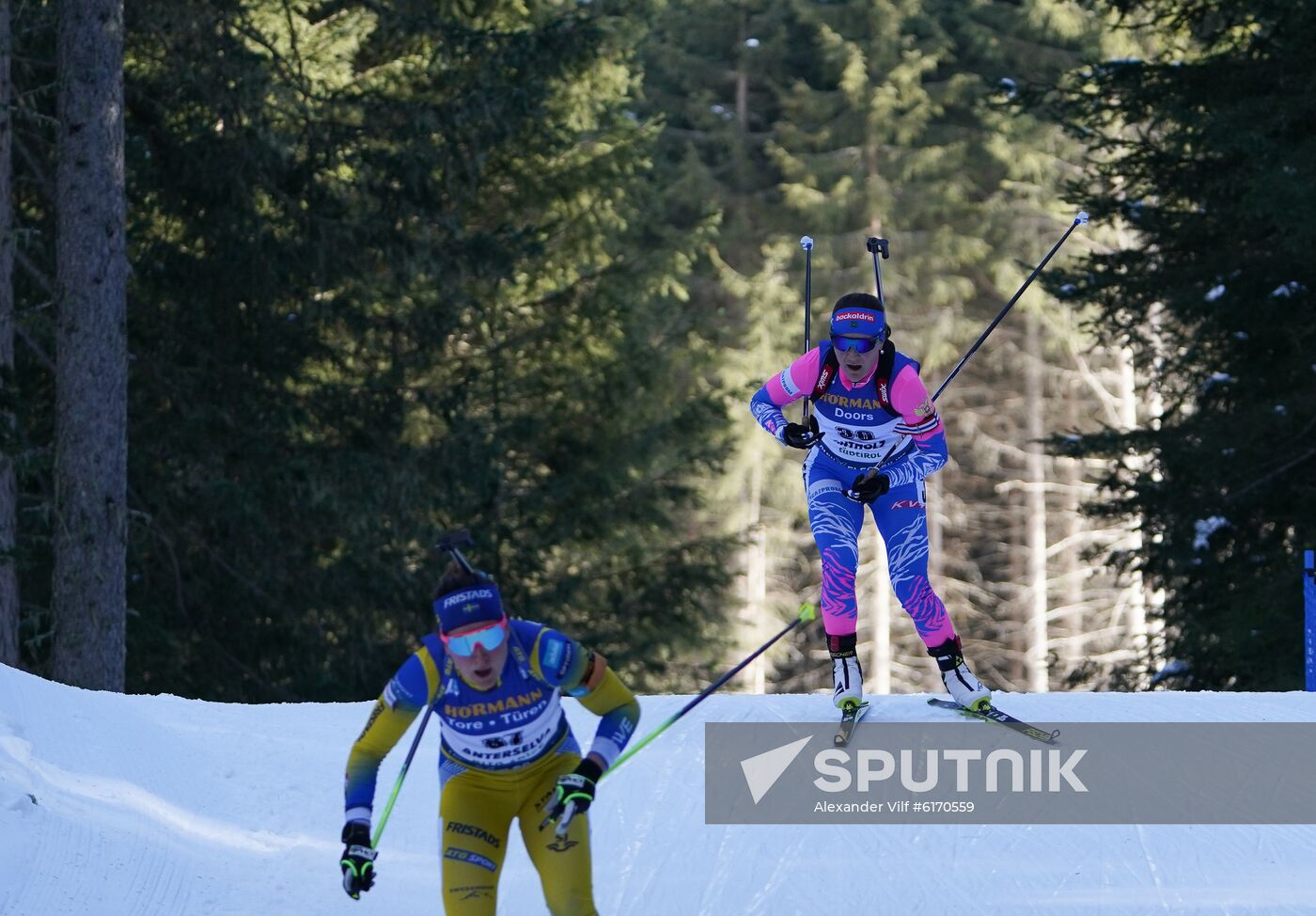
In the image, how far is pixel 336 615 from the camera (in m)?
16.9

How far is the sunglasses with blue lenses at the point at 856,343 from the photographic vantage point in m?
7.70

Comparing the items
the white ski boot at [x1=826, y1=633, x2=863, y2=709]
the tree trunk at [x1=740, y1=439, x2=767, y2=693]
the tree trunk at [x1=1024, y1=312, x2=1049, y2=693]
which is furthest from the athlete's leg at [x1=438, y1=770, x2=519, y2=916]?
the tree trunk at [x1=1024, y1=312, x2=1049, y2=693]

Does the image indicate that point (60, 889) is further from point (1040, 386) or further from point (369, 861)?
point (1040, 386)

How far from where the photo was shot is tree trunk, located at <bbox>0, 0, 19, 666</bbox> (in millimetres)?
12859

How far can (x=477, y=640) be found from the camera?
5297 millimetres

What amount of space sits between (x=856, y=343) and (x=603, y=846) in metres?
2.49

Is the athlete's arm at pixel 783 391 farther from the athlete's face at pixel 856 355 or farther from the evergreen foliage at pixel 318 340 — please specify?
the evergreen foliage at pixel 318 340

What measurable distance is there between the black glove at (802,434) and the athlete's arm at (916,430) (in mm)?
354

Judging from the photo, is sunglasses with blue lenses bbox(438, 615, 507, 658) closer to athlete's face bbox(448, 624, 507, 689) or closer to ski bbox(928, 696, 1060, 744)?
athlete's face bbox(448, 624, 507, 689)

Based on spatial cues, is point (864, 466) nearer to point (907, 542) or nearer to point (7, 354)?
point (907, 542)

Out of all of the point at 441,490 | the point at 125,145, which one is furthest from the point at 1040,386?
the point at 125,145

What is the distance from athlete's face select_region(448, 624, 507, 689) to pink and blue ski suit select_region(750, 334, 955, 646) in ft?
9.41

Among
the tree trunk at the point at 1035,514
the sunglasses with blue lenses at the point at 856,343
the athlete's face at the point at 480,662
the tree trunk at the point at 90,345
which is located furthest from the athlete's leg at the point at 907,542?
the tree trunk at the point at 1035,514

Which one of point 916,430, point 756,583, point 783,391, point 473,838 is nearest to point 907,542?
point 916,430
